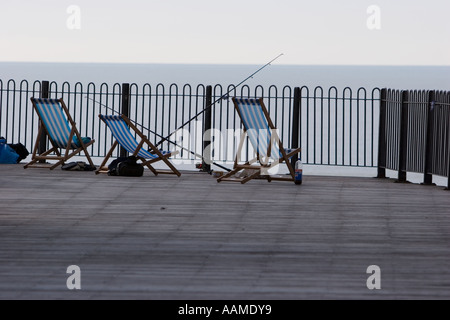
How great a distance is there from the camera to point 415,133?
13.1m

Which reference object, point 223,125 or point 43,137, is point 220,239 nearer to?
point 43,137

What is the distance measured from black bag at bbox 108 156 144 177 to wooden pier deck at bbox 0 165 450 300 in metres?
0.60

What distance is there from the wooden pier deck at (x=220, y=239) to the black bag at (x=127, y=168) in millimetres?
597

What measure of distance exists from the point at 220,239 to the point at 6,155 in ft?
24.1

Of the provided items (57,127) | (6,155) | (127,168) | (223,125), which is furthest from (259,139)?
(223,125)

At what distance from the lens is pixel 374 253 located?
7.40m

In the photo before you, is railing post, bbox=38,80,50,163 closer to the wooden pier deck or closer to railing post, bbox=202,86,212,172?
railing post, bbox=202,86,212,172

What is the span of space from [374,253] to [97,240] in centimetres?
211

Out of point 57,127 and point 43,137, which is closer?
point 57,127

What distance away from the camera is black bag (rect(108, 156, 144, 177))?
1303cm
